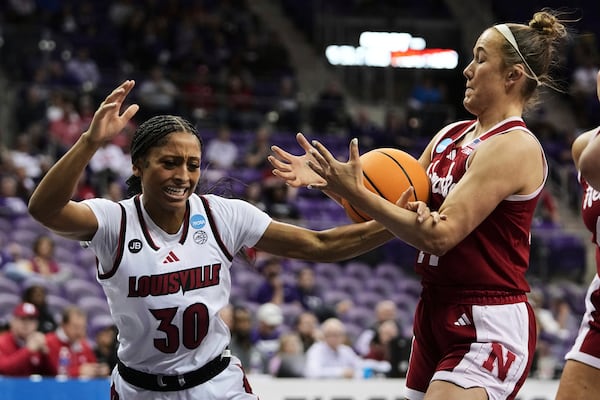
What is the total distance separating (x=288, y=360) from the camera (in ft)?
27.7

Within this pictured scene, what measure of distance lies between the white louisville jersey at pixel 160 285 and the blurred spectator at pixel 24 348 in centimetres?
417

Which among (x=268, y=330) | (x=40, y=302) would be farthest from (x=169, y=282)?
(x=268, y=330)

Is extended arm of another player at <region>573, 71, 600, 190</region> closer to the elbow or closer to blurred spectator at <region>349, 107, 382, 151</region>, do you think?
the elbow

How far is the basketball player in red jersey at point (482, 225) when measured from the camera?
365 centimetres

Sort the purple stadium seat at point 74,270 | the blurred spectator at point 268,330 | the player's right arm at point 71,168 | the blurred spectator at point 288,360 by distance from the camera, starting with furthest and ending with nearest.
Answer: the purple stadium seat at point 74,270
the blurred spectator at point 268,330
the blurred spectator at point 288,360
the player's right arm at point 71,168

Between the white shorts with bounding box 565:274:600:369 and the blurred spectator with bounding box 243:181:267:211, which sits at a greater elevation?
the blurred spectator with bounding box 243:181:267:211

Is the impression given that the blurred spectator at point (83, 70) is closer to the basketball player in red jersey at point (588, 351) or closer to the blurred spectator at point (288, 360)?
the blurred spectator at point (288, 360)

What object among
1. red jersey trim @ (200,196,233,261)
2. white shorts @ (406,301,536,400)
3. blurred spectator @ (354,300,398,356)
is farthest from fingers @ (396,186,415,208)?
blurred spectator @ (354,300,398,356)

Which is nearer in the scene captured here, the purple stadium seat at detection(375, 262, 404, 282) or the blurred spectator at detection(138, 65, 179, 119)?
the purple stadium seat at detection(375, 262, 404, 282)

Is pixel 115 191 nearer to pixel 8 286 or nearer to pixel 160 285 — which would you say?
pixel 8 286

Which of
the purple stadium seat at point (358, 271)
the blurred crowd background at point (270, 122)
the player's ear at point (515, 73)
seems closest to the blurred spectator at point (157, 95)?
the blurred crowd background at point (270, 122)

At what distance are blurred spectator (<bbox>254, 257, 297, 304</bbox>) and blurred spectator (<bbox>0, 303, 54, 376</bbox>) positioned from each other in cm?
275

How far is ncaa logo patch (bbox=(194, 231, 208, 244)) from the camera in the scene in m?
3.88

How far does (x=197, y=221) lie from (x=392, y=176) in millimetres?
795
